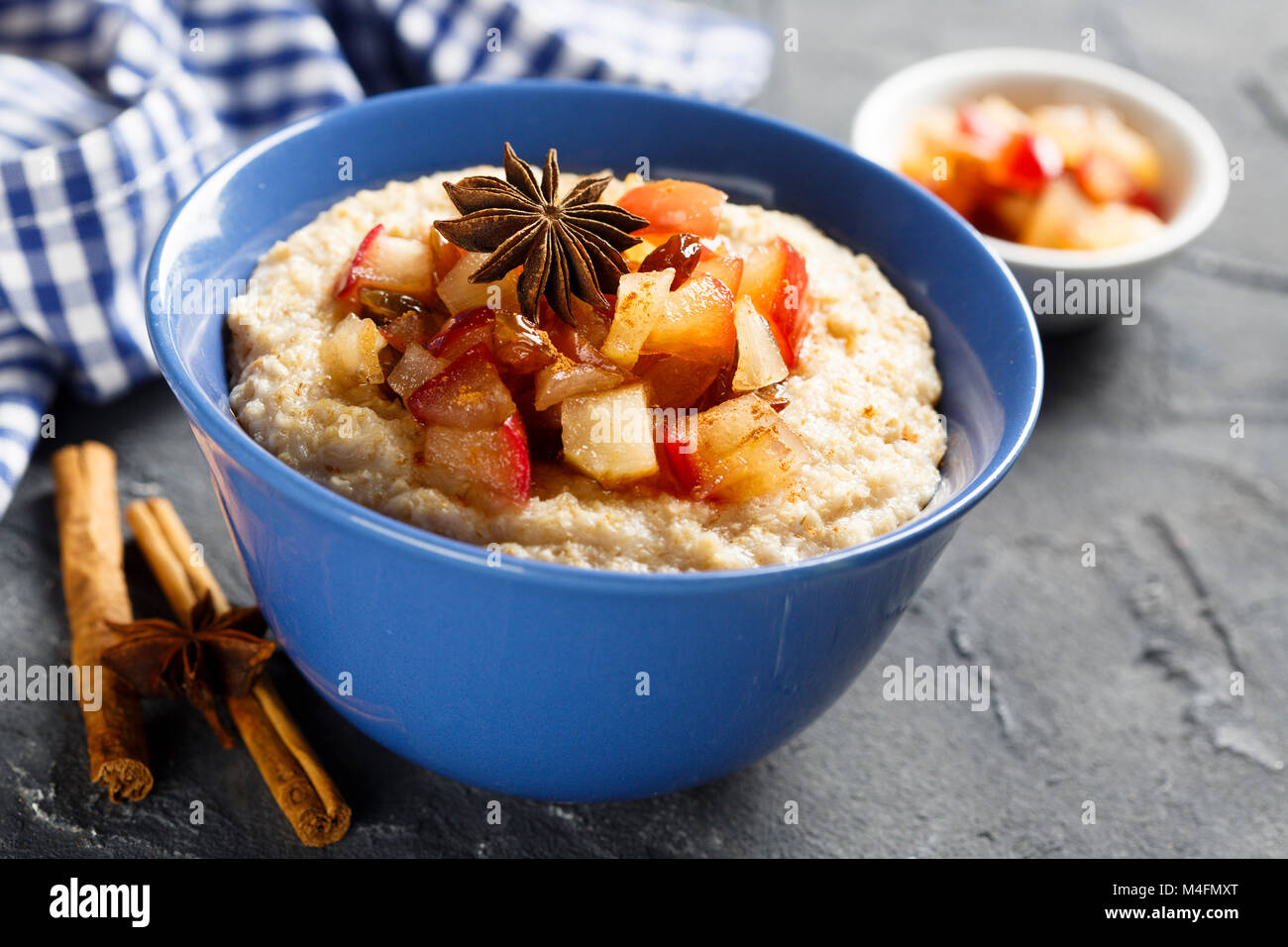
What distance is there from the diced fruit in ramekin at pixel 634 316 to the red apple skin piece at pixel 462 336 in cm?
21

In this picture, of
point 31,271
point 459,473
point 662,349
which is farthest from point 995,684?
point 31,271

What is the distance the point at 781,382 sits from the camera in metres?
2.25

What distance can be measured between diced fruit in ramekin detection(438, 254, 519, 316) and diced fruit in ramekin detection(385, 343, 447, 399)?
17 centimetres

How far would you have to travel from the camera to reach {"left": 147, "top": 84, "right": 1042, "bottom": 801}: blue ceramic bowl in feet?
5.99

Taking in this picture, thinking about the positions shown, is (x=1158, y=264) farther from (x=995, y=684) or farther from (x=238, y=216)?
(x=238, y=216)

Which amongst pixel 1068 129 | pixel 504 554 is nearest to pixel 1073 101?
pixel 1068 129

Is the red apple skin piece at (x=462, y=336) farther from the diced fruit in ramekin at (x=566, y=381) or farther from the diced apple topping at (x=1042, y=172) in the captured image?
the diced apple topping at (x=1042, y=172)

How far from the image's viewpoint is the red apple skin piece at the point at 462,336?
2.11 meters

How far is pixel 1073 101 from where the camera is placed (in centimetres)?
430

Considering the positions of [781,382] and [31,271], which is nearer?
[781,382]

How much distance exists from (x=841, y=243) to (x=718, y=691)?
1207 millimetres

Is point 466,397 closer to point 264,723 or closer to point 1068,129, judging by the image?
point 264,723

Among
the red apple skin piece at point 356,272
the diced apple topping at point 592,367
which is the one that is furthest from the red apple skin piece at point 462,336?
the red apple skin piece at point 356,272

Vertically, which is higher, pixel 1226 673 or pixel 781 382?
pixel 781 382
